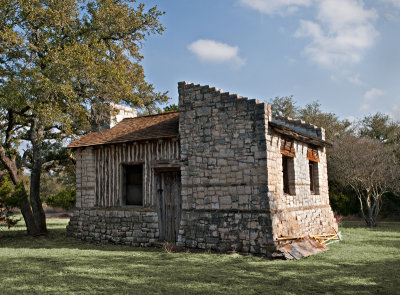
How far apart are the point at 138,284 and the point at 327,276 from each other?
385 centimetres

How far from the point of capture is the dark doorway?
13.1 metres

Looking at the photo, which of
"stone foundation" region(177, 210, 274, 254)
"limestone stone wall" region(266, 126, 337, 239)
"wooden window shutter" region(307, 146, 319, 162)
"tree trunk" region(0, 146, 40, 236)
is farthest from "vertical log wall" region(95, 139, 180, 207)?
"wooden window shutter" region(307, 146, 319, 162)

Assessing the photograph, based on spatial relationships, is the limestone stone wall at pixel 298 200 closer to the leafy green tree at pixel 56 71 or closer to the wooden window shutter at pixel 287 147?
the wooden window shutter at pixel 287 147

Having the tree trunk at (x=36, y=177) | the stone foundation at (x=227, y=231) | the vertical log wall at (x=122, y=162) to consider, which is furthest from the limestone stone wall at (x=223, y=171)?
the tree trunk at (x=36, y=177)

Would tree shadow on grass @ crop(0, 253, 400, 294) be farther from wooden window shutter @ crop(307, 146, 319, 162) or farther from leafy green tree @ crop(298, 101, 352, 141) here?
leafy green tree @ crop(298, 101, 352, 141)

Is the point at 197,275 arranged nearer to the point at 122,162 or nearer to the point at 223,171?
the point at 223,171

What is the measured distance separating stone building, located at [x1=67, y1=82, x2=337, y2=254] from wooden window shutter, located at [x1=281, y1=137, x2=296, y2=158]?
0.10ft

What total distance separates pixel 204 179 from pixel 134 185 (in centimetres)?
315

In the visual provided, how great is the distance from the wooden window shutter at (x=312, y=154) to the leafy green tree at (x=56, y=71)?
751cm

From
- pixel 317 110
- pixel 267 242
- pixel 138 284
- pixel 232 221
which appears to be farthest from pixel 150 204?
pixel 317 110

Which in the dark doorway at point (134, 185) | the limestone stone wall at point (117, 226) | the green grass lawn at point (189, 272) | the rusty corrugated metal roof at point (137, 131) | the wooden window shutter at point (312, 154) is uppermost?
the rusty corrugated metal roof at point (137, 131)

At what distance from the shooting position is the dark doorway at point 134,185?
13.1 m

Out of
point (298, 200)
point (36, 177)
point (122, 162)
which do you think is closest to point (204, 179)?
point (298, 200)

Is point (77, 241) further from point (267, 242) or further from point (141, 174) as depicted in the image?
point (267, 242)
